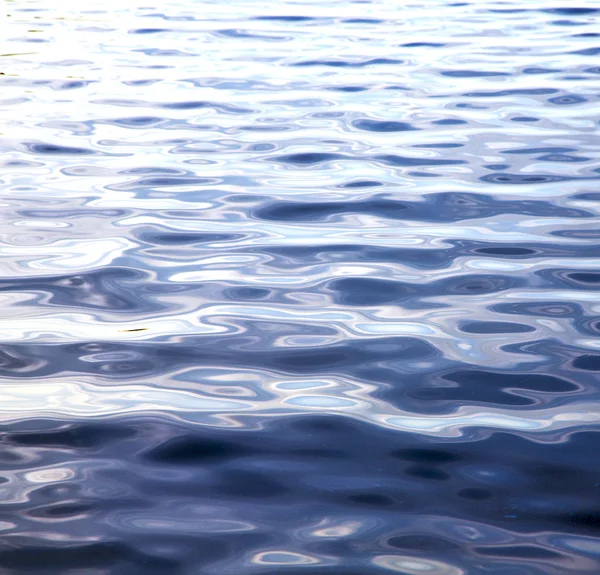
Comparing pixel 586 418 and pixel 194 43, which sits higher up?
pixel 194 43

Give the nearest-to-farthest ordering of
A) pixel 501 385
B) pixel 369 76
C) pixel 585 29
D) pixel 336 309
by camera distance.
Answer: pixel 501 385 → pixel 336 309 → pixel 369 76 → pixel 585 29

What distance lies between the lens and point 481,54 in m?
8.08

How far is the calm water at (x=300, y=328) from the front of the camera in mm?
2168

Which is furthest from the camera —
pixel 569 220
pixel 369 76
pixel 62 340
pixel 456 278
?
pixel 369 76

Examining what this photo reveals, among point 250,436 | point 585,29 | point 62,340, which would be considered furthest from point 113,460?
point 585,29

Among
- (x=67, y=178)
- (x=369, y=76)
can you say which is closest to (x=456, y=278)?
(x=67, y=178)

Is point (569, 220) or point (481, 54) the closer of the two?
point (569, 220)

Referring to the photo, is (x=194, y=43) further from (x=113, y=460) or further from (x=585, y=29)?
(x=113, y=460)

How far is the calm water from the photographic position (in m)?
2.17

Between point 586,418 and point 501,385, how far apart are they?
0.95 feet

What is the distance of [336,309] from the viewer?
134 inches

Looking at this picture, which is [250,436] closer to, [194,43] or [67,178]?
[67,178]

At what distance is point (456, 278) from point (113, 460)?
1.71 m

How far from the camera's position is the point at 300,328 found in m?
3.23
